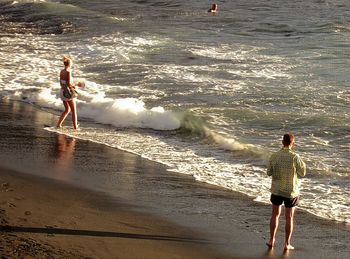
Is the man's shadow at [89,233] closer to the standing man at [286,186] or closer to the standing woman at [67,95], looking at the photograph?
the standing man at [286,186]

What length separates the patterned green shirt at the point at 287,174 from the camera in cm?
921

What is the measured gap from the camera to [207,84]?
19.5m

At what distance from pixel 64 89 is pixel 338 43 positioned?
13.3 metres

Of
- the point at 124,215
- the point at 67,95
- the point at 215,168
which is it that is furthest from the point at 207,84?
the point at 124,215

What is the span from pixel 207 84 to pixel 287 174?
10.4 metres

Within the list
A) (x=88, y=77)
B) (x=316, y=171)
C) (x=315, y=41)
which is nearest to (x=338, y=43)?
(x=315, y=41)

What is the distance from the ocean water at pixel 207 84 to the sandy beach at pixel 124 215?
67 cm

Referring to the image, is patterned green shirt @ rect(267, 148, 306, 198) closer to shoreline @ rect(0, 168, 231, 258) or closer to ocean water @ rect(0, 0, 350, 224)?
shoreline @ rect(0, 168, 231, 258)

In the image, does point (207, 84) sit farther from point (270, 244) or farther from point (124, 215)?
point (270, 244)

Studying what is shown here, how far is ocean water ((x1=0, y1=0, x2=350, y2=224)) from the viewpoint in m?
13.2

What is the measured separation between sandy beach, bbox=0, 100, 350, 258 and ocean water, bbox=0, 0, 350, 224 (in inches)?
26.2

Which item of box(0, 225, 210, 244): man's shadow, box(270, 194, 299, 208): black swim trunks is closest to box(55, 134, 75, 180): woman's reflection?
box(0, 225, 210, 244): man's shadow

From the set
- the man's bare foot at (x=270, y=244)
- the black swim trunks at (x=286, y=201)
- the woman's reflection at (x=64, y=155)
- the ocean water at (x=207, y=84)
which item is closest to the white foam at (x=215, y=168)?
the ocean water at (x=207, y=84)

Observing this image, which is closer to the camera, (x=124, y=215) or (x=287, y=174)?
(x=287, y=174)
